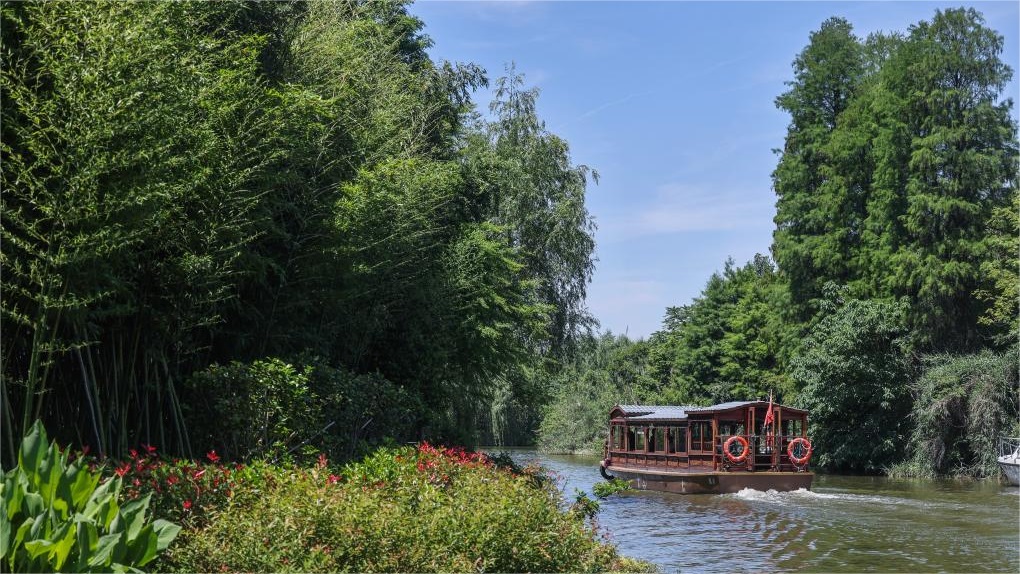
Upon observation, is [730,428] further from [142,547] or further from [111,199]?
[142,547]

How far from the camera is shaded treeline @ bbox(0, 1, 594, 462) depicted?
7.27 m

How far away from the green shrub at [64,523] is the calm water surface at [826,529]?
5.15 meters

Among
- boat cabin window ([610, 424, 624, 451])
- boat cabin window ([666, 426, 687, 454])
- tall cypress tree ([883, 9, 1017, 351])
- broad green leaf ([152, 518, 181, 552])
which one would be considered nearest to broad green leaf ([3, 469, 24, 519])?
broad green leaf ([152, 518, 181, 552])

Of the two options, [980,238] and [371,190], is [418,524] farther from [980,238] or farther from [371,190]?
[980,238]

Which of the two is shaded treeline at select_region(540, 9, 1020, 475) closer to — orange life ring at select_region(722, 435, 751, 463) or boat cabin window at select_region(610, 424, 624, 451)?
boat cabin window at select_region(610, 424, 624, 451)

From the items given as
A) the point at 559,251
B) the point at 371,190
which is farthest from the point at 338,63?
the point at 559,251

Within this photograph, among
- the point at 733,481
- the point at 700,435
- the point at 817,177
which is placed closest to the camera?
the point at 733,481

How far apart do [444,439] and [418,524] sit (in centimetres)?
1292

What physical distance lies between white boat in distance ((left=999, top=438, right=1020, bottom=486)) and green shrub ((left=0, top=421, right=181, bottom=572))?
85.7 ft

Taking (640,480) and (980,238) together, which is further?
(980,238)

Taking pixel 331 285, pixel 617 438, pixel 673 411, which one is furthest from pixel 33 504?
pixel 617 438

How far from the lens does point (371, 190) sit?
45.1ft

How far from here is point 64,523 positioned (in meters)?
5.41

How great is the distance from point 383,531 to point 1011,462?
24.7 metres
